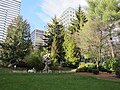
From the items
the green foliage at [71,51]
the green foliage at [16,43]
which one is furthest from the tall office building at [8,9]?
the green foliage at [71,51]

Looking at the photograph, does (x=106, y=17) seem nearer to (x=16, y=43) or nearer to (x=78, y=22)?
(x=78, y=22)

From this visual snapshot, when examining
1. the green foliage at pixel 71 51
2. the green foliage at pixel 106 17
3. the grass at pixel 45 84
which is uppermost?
the green foliage at pixel 106 17

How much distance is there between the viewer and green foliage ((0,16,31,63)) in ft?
103

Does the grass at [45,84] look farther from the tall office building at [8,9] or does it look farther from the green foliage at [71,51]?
the tall office building at [8,9]

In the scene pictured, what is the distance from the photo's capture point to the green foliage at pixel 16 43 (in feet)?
103

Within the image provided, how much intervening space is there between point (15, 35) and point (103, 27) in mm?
13810

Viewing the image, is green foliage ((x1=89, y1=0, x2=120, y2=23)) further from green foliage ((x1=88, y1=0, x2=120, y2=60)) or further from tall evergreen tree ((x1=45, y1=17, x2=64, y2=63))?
tall evergreen tree ((x1=45, y1=17, x2=64, y2=63))

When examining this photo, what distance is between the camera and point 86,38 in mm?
33938

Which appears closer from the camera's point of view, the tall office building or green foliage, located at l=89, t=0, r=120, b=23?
green foliage, located at l=89, t=0, r=120, b=23

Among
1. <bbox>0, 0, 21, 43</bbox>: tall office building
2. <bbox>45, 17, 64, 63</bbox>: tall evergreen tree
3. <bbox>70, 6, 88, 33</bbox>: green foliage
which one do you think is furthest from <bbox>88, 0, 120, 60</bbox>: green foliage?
<bbox>0, 0, 21, 43</bbox>: tall office building

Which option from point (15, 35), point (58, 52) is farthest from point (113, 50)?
point (15, 35)

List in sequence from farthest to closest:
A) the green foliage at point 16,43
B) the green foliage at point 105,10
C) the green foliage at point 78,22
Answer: the green foliage at point 78,22, the green foliage at point 105,10, the green foliage at point 16,43

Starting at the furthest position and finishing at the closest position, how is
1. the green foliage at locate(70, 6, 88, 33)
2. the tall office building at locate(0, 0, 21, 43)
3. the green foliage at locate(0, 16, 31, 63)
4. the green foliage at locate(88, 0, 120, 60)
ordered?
the tall office building at locate(0, 0, 21, 43), the green foliage at locate(70, 6, 88, 33), the green foliage at locate(88, 0, 120, 60), the green foliage at locate(0, 16, 31, 63)

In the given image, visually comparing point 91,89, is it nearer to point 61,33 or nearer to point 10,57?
point 10,57
